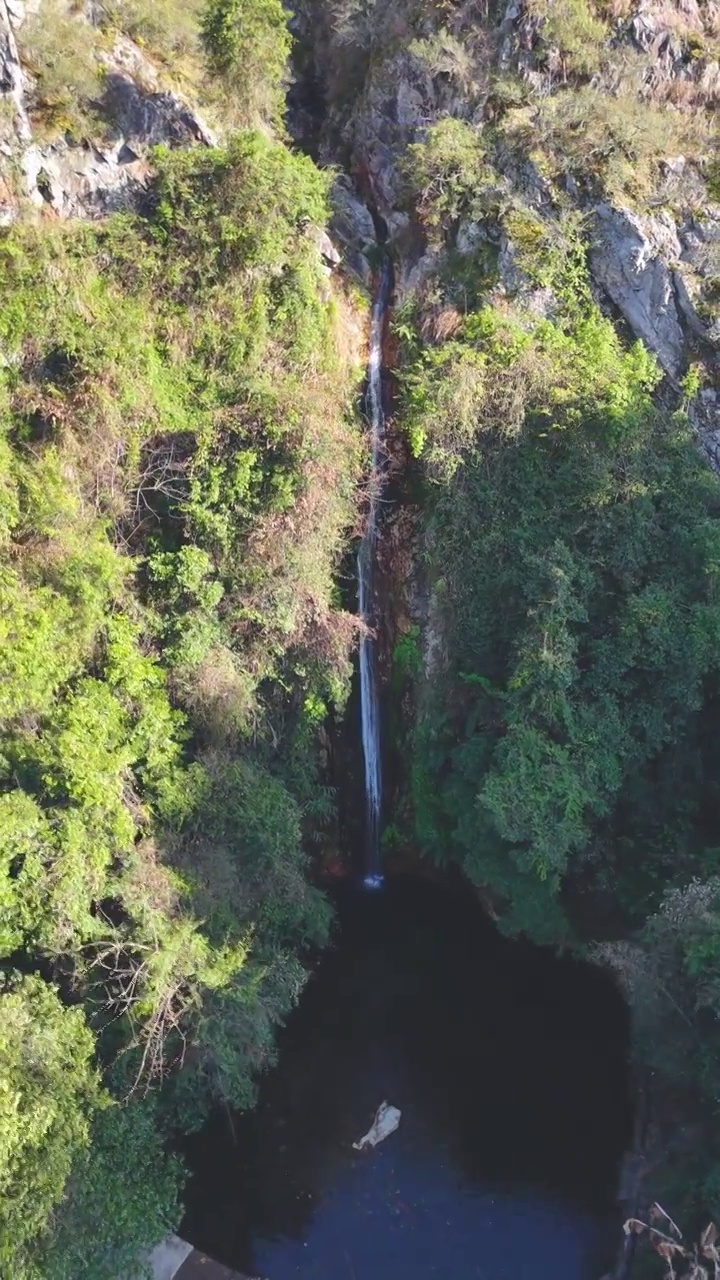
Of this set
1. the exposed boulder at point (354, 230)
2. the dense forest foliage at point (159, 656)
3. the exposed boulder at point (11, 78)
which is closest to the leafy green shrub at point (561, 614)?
the dense forest foliage at point (159, 656)

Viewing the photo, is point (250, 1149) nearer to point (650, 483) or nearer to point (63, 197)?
point (650, 483)

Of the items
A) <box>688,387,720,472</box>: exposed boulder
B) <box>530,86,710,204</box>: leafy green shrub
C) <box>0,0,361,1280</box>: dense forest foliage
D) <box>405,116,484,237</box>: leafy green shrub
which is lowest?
<box>0,0,361,1280</box>: dense forest foliage

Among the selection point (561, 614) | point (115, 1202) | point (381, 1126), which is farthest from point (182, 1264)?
point (561, 614)

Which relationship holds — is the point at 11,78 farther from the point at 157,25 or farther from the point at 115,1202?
the point at 115,1202

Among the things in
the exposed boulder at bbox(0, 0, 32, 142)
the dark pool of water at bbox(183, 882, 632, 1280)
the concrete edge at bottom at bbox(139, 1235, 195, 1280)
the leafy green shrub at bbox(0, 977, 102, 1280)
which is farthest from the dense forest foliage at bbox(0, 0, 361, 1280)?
the exposed boulder at bbox(0, 0, 32, 142)

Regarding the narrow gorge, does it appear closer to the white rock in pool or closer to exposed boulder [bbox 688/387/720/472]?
exposed boulder [bbox 688/387/720/472]

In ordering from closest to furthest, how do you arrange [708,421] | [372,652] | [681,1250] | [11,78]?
[681,1250], [11,78], [708,421], [372,652]

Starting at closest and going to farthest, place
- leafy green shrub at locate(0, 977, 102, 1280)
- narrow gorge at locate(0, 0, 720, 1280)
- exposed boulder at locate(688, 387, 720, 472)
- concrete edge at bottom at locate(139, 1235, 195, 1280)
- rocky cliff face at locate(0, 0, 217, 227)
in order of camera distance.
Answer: leafy green shrub at locate(0, 977, 102, 1280)
concrete edge at bottom at locate(139, 1235, 195, 1280)
narrow gorge at locate(0, 0, 720, 1280)
rocky cliff face at locate(0, 0, 217, 227)
exposed boulder at locate(688, 387, 720, 472)

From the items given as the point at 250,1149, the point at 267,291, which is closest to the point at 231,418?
the point at 267,291
